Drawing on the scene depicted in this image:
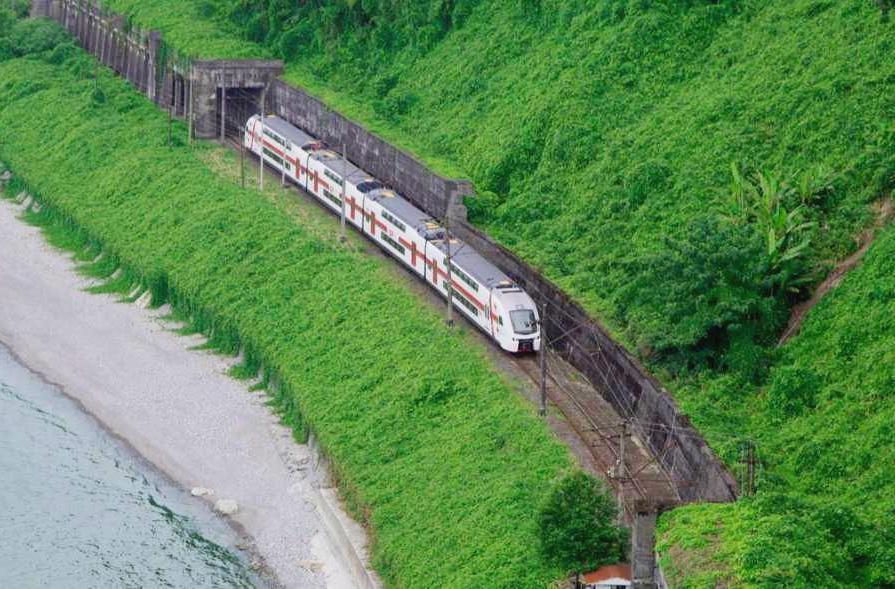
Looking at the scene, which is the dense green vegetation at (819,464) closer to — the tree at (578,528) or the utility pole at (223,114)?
the tree at (578,528)

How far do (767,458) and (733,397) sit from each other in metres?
4.23

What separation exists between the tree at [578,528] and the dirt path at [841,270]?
11.1 meters

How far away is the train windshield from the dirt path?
878 cm

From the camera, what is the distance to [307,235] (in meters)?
75.1

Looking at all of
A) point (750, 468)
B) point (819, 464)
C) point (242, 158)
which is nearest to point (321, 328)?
point (242, 158)

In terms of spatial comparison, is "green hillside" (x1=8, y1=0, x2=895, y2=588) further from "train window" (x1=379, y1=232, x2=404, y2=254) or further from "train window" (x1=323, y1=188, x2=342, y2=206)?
"train window" (x1=323, y1=188, x2=342, y2=206)

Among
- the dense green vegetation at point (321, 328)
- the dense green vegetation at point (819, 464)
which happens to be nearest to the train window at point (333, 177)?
the dense green vegetation at point (321, 328)

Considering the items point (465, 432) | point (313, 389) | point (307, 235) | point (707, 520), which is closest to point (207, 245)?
point (307, 235)

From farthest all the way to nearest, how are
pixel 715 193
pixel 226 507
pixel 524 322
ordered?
pixel 715 193 → pixel 524 322 → pixel 226 507

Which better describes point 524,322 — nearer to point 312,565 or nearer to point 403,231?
point 403,231

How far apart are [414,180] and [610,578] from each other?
3026 centimetres

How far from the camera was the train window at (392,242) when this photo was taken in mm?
70125

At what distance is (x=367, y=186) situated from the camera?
74.3 meters

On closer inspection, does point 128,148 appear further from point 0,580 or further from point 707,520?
point 707,520
